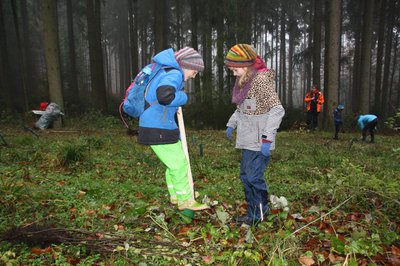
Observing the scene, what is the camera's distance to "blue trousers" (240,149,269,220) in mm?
3480

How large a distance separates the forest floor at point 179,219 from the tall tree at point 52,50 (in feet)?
20.8

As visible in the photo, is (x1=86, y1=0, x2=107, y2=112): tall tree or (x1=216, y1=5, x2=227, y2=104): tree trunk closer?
(x1=216, y1=5, x2=227, y2=104): tree trunk

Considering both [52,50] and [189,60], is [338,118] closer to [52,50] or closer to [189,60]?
[189,60]

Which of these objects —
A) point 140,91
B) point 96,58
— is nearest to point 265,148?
point 140,91

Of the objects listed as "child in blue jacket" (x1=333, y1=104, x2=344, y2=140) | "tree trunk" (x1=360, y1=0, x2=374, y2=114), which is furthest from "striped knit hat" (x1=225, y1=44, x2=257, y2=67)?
"tree trunk" (x1=360, y1=0, x2=374, y2=114)

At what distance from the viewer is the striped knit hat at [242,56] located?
339cm

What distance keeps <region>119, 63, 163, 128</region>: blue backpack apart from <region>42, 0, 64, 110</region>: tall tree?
9920mm

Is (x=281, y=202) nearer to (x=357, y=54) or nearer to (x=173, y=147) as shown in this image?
(x=173, y=147)

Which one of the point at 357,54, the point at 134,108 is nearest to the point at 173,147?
the point at 134,108

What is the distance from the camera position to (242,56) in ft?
11.1

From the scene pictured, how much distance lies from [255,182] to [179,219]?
1053 mm

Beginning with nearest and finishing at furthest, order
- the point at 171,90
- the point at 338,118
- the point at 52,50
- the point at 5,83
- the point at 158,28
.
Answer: the point at 171,90 < the point at 338,118 < the point at 52,50 < the point at 158,28 < the point at 5,83

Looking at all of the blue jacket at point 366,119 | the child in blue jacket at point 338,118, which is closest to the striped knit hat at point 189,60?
the blue jacket at point 366,119

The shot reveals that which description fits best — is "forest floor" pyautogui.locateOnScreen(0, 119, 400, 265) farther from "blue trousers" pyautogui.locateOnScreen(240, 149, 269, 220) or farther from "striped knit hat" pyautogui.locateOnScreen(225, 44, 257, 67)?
"striped knit hat" pyautogui.locateOnScreen(225, 44, 257, 67)
